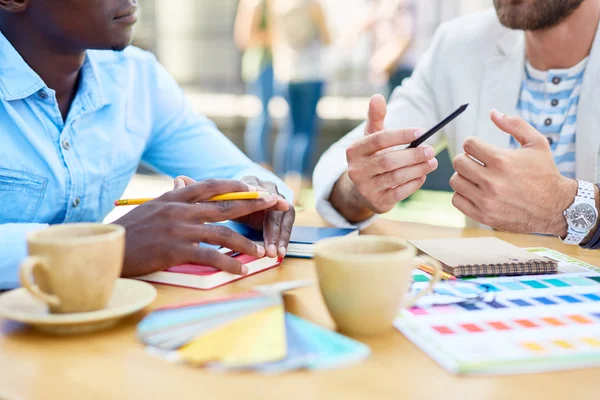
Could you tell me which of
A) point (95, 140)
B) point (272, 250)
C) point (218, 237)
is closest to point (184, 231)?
point (218, 237)

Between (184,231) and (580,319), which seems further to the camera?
(184,231)

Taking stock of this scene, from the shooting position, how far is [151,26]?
20.6ft

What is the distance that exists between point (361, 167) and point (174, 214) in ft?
1.51

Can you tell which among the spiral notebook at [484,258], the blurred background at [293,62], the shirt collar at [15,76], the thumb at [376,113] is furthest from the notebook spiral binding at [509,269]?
the blurred background at [293,62]

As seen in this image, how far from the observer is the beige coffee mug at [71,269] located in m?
0.67

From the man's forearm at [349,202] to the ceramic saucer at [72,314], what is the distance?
0.65 metres

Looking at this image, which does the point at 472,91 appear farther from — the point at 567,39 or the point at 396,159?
the point at 396,159

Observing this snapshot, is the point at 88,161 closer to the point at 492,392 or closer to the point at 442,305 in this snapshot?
the point at 442,305

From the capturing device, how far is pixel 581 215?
1101mm

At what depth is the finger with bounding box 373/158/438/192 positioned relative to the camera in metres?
1.16

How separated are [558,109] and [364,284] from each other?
1.15 meters

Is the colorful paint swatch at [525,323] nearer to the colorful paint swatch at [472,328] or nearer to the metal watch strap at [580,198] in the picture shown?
the colorful paint swatch at [472,328]

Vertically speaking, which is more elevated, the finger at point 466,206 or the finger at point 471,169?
the finger at point 471,169

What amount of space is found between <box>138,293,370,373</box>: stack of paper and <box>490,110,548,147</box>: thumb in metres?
0.57
